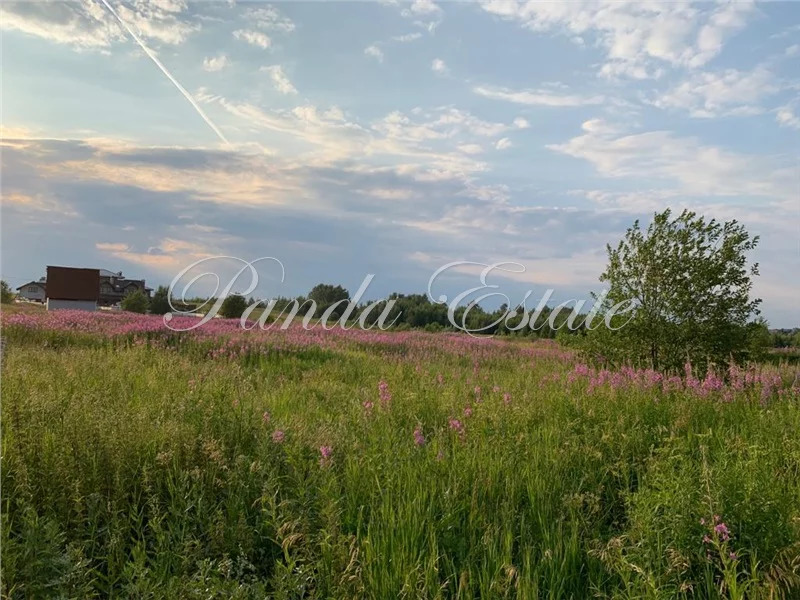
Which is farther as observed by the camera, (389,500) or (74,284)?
(74,284)

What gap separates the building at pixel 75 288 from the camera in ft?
124

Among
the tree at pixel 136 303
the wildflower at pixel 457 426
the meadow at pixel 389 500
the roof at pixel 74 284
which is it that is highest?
the roof at pixel 74 284

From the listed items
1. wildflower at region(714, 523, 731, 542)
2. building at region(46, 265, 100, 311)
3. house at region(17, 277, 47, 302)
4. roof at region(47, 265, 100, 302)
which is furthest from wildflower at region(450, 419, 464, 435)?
house at region(17, 277, 47, 302)

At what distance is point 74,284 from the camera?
125ft

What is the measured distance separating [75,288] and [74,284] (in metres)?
0.26

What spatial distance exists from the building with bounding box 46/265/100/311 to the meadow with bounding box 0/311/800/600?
114ft

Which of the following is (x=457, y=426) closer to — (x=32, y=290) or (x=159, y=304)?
(x=159, y=304)

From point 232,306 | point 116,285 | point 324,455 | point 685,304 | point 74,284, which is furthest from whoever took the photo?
point 116,285

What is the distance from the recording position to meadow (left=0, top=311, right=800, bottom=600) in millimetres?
3326

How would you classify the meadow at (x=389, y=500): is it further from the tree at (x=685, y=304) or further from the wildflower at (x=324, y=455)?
the tree at (x=685, y=304)

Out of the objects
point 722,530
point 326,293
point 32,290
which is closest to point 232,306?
point 326,293

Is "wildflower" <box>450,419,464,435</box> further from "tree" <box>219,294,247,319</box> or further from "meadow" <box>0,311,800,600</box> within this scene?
"tree" <box>219,294,247,319</box>

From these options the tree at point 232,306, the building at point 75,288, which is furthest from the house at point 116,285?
the tree at point 232,306

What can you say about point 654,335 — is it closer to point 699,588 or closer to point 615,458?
point 615,458
